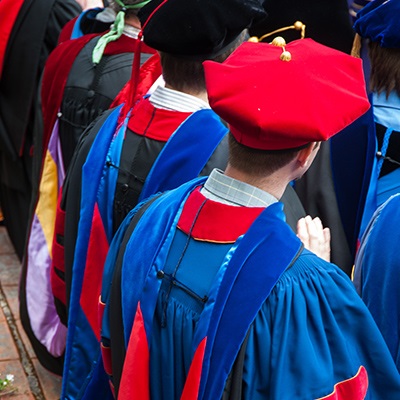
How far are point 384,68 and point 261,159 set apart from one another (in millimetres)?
847

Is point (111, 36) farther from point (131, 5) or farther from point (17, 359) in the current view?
point (17, 359)

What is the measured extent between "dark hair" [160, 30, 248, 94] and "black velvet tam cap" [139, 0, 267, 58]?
0.03 metres

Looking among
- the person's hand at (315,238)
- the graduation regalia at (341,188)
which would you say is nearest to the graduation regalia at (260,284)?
the person's hand at (315,238)

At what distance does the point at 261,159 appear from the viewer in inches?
74.2

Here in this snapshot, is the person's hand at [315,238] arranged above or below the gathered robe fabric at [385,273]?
above

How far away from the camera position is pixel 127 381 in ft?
6.54

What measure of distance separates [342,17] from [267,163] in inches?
76.3

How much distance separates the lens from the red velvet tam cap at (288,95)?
70.4 inches

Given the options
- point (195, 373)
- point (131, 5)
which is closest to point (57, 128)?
point (131, 5)

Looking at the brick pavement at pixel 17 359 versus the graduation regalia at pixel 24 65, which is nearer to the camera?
the brick pavement at pixel 17 359

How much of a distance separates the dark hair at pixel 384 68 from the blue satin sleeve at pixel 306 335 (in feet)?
2.92

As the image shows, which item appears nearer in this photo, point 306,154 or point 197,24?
point 306,154

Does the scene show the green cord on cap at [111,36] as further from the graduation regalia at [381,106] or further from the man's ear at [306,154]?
the man's ear at [306,154]

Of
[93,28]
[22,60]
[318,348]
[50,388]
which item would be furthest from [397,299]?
[22,60]
